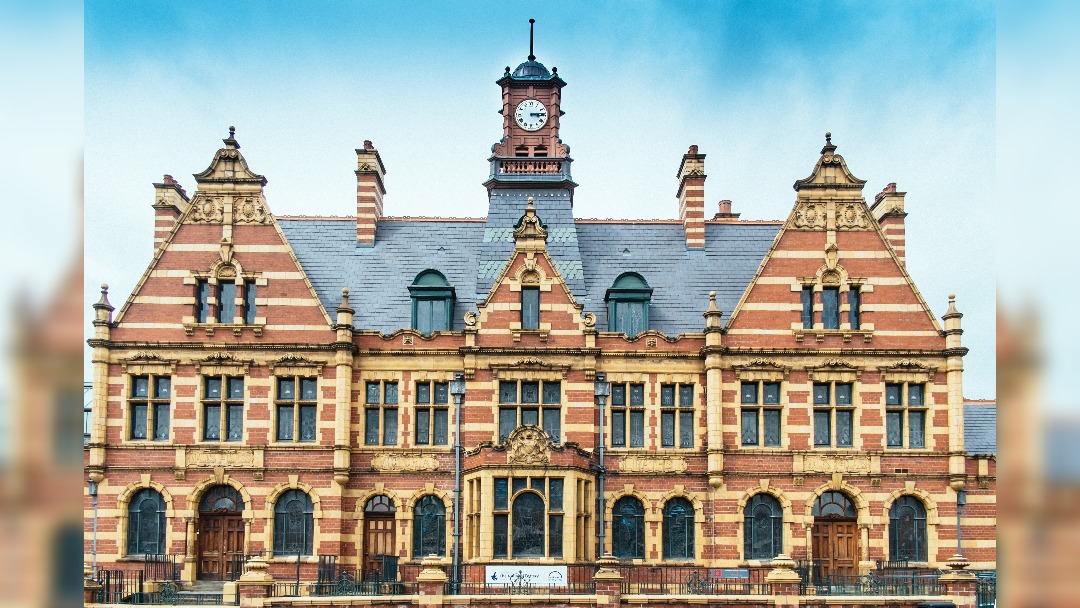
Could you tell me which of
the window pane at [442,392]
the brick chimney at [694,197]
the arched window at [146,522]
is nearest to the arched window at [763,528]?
the brick chimney at [694,197]

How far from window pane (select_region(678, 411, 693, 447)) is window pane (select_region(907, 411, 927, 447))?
23.0 feet

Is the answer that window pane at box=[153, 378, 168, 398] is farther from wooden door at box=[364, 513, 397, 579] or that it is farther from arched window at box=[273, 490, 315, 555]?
wooden door at box=[364, 513, 397, 579]

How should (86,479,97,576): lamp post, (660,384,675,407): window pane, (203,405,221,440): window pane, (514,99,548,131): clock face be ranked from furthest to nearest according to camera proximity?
(514,99,548,131): clock face, (660,384,675,407): window pane, (203,405,221,440): window pane, (86,479,97,576): lamp post

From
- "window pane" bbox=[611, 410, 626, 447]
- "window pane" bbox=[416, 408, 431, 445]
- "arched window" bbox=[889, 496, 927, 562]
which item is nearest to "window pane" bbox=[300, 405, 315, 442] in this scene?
"window pane" bbox=[416, 408, 431, 445]

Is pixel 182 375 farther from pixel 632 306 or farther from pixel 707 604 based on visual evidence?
pixel 707 604

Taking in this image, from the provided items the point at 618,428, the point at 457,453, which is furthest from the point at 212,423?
the point at 618,428

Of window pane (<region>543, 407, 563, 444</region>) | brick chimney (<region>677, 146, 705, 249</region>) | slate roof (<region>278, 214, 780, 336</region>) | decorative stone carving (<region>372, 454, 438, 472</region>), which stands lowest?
decorative stone carving (<region>372, 454, 438, 472</region>)

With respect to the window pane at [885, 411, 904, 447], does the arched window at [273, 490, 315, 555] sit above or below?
below

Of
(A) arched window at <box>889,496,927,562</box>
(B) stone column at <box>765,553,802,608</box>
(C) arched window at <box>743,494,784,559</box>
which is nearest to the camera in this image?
(B) stone column at <box>765,553,802,608</box>

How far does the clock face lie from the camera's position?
3791 centimetres

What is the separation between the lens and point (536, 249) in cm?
3192

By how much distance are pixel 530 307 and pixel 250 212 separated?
32.8 feet
